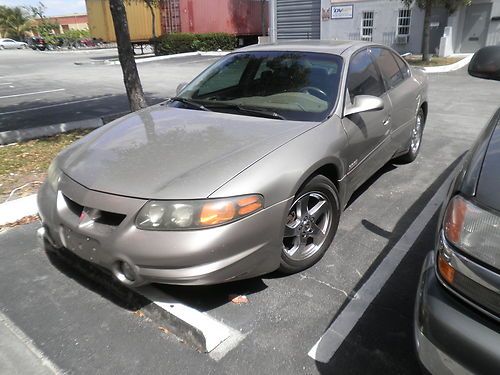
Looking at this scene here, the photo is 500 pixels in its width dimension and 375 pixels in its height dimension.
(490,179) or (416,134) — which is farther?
(416,134)

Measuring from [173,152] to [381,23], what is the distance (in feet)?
68.5

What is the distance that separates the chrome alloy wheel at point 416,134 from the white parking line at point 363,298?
4.97ft

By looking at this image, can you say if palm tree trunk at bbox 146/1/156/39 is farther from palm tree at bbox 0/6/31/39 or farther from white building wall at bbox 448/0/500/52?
palm tree at bbox 0/6/31/39

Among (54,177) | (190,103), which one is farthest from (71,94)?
(54,177)

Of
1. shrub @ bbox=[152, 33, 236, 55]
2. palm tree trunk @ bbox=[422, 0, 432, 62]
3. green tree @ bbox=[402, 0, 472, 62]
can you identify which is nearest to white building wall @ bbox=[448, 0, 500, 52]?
green tree @ bbox=[402, 0, 472, 62]

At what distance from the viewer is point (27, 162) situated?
547 centimetres

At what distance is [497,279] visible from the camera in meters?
1.51

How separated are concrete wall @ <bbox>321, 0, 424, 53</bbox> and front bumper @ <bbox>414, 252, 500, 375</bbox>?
20.9 m

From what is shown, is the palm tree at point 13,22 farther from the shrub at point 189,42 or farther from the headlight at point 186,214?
the headlight at point 186,214

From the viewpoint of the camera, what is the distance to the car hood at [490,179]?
64.2 inches

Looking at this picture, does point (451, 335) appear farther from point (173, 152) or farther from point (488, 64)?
point (173, 152)

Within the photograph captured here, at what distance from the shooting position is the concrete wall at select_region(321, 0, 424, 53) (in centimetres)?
2005

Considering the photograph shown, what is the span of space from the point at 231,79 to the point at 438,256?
2.79 metres

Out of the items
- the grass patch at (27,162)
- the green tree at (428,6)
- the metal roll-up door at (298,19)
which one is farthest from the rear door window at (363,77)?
the metal roll-up door at (298,19)
